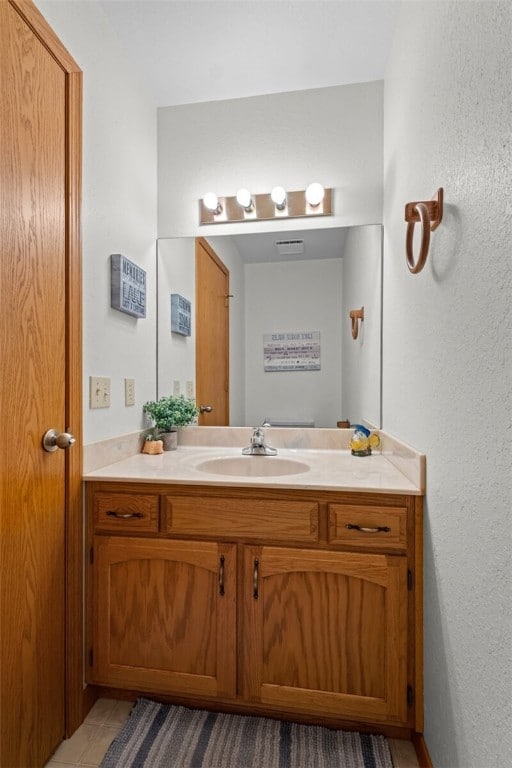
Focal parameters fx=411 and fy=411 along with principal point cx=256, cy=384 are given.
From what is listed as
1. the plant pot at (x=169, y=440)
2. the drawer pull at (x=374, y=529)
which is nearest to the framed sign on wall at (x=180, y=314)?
the plant pot at (x=169, y=440)

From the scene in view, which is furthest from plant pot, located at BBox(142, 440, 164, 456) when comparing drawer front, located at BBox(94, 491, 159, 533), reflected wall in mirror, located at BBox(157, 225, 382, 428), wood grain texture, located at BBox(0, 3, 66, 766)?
wood grain texture, located at BBox(0, 3, 66, 766)

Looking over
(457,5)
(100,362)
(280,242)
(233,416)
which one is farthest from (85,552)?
(457,5)

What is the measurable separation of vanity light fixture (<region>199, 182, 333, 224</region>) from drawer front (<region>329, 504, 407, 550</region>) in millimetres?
1334

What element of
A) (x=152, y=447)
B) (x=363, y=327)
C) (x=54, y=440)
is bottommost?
(x=152, y=447)

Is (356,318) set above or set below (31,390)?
above

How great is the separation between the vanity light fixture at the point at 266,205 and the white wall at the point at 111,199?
0.99 ft

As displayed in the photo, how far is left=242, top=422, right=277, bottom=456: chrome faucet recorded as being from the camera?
5.96 feet

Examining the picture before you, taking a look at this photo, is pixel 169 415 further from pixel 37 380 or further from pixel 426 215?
pixel 426 215

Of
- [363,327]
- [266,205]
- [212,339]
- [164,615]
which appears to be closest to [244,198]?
[266,205]

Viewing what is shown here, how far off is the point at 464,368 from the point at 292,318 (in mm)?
1141

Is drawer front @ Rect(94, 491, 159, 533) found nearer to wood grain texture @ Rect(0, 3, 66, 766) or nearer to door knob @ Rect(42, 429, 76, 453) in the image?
wood grain texture @ Rect(0, 3, 66, 766)

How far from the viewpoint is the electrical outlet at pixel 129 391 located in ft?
5.66

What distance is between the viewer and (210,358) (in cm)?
206

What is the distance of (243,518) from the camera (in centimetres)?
132
